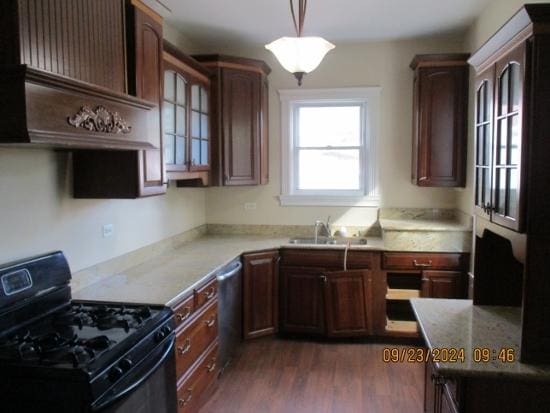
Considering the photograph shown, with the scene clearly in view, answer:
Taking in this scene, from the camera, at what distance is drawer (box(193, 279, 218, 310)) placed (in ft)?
9.05

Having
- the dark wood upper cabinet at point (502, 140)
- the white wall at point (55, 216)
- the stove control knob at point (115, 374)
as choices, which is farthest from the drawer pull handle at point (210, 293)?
the dark wood upper cabinet at point (502, 140)

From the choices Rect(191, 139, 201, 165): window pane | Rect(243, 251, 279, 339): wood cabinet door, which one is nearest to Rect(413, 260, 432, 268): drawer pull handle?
Rect(243, 251, 279, 339): wood cabinet door

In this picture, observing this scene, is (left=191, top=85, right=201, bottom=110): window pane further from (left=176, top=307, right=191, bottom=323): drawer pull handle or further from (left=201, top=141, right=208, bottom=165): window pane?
(left=176, top=307, right=191, bottom=323): drawer pull handle

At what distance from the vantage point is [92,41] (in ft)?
6.77

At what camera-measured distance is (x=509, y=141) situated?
1.74 meters

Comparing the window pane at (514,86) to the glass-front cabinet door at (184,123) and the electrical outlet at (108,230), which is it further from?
the electrical outlet at (108,230)

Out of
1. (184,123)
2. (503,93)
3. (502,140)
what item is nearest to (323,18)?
(184,123)

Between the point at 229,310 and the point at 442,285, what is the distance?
1.76 metres

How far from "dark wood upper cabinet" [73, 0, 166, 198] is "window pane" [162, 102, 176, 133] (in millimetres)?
282

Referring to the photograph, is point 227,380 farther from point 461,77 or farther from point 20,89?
point 461,77

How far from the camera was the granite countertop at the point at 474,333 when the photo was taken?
1615 millimetres

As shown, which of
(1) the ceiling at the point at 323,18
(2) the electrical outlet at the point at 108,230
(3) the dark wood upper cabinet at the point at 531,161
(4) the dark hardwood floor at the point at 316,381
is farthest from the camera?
(1) the ceiling at the point at 323,18

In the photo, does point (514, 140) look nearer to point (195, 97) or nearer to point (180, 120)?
point (180, 120)

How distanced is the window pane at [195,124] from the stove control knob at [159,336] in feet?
5.80
